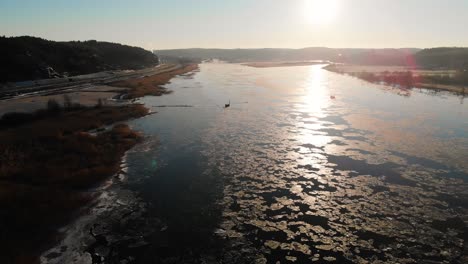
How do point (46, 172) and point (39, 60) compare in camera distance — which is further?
point (39, 60)

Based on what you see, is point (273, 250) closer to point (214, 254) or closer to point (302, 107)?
point (214, 254)

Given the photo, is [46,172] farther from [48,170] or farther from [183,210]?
[183,210]

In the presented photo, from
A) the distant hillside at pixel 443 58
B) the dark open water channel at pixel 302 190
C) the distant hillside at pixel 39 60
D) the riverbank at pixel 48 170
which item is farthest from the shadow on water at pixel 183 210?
the distant hillside at pixel 443 58

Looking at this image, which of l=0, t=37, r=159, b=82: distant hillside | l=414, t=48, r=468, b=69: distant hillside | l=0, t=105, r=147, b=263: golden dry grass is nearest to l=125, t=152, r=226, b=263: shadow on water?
l=0, t=105, r=147, b=263: golden dry grass

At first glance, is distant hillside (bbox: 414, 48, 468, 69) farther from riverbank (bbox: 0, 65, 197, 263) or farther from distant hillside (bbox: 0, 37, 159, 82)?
riverbank (bbox: 0, 65, 197, 263)

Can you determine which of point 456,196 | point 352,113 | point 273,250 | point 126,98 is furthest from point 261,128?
point 126,98

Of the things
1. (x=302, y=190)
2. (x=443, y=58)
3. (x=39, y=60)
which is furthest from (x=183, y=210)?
(x=443, y=58)
